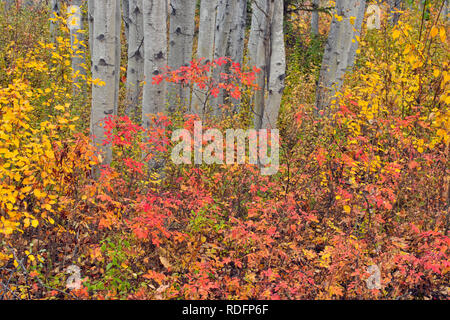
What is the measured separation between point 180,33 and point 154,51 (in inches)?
57.7

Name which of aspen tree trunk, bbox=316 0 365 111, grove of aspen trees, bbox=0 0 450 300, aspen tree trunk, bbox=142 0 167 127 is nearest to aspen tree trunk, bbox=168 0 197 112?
grove of aspen trees, bbox=0 0 450 300

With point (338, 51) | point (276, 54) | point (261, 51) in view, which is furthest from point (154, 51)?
point (338, 51)

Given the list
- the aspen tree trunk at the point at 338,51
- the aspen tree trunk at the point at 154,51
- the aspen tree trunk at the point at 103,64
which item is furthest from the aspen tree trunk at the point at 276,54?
the aspen tree trunk at the point at 338,51

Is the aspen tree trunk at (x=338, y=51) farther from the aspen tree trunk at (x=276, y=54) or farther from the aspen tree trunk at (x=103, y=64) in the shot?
the aspen tree trunk at (x=103, y=64)

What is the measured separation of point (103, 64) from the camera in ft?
15.6

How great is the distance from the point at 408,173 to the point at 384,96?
5.12 ft

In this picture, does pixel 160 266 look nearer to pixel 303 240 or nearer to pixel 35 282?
pixel 35 282

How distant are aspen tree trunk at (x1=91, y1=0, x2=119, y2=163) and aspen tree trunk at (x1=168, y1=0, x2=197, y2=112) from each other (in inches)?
67.8

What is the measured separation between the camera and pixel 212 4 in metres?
6.32

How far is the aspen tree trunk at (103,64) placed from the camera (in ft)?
15.3

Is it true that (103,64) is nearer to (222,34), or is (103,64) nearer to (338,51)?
(222,34)

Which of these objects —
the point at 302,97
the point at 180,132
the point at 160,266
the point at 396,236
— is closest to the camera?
the point at 160,266

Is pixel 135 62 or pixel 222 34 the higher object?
pixel 222 34
